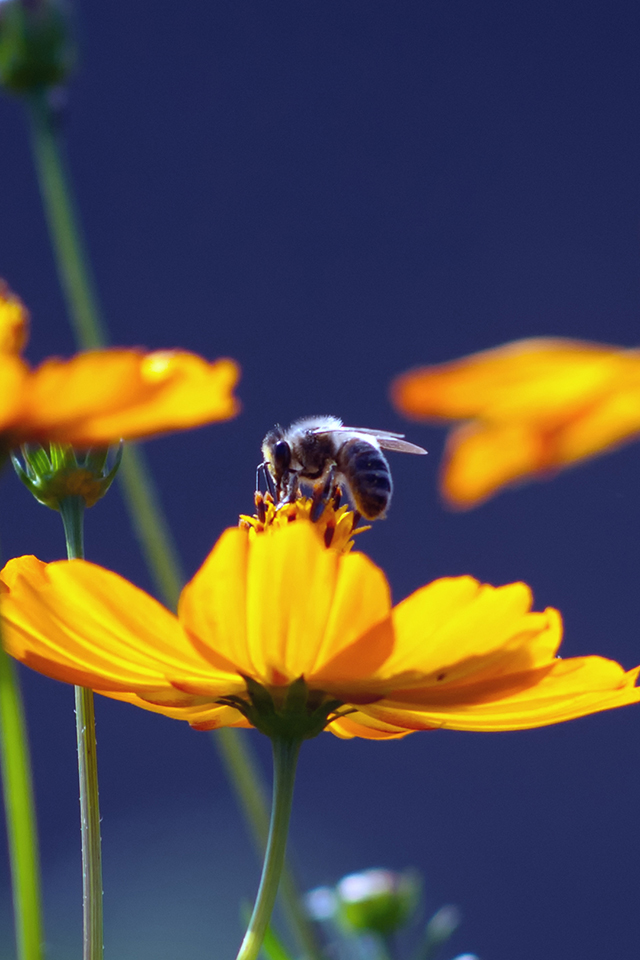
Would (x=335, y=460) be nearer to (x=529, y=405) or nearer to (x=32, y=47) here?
(x=32, y=47)

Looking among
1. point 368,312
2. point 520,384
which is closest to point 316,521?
point 520,384

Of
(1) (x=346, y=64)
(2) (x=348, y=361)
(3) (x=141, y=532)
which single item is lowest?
(3) (x=141, y=532)

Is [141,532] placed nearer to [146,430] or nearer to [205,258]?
[146,430]

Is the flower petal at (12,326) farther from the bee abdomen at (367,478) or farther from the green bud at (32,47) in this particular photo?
the green bud at (32,47)

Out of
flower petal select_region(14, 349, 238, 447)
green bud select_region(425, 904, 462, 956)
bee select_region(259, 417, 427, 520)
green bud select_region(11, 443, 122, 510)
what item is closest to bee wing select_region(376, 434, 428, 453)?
bee select_region(259, 417, 427, 520)

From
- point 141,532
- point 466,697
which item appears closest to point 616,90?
point 141,532

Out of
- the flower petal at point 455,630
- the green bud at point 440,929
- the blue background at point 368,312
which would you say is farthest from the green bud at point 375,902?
the blue background at point 368,312
